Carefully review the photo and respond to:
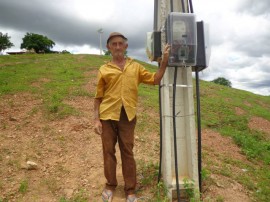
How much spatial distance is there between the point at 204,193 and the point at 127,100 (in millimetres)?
1437

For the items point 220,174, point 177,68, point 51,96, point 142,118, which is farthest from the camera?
point 51,96

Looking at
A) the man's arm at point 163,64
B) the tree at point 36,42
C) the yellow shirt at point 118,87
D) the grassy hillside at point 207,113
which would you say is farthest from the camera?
the tree at point 36,42

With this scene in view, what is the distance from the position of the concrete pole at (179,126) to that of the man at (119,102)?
319 mm

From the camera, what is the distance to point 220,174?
402 centimetres

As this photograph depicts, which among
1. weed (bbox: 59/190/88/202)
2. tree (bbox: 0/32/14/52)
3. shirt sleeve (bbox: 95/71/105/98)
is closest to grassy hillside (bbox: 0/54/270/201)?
weed (bbox: 59/190/88/202)

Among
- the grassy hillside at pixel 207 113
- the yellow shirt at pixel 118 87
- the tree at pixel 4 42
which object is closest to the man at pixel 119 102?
the yellow shirt at pixel 118 87

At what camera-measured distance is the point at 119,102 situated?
2.99 meters

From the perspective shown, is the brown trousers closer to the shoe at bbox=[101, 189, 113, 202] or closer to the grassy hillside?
the shoe at bbox=[101, 189, 113, 202]

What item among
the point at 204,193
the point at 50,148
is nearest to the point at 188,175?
the point at 204,193

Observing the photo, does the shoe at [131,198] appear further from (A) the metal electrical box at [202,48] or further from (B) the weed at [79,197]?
(A) the metal electrical box at [202,48]

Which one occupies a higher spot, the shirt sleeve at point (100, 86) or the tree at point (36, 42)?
the tree at point (36, 42)

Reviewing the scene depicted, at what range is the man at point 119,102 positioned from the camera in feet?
9.80

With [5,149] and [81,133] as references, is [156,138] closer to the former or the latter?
[81,133]

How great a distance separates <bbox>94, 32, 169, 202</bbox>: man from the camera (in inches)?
118
